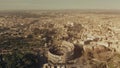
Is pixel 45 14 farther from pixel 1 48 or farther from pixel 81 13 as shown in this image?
pixel 1 48

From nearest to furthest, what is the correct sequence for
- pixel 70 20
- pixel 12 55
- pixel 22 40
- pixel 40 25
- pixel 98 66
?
pixel 98 66
pixel 12 55
pixel 22 40
pixel 40 25
pixel 70 20

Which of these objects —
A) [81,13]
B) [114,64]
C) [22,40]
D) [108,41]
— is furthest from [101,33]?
[81,13]

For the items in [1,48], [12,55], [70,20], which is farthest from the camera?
[70,20]

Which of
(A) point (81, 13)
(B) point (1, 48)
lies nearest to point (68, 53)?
(B) point (1, 48)

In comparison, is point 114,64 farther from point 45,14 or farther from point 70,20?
point 45,14

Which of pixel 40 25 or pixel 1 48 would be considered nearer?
pixel 1 48

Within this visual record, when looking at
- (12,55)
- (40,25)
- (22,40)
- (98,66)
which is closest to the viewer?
(98,66)

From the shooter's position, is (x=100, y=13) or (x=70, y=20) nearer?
(x=70, y=20)

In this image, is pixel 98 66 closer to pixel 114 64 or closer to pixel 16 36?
pixel 114 64

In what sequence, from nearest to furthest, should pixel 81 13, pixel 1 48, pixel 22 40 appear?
pixel 1 48
pixel 22 40
pixel 81 13
